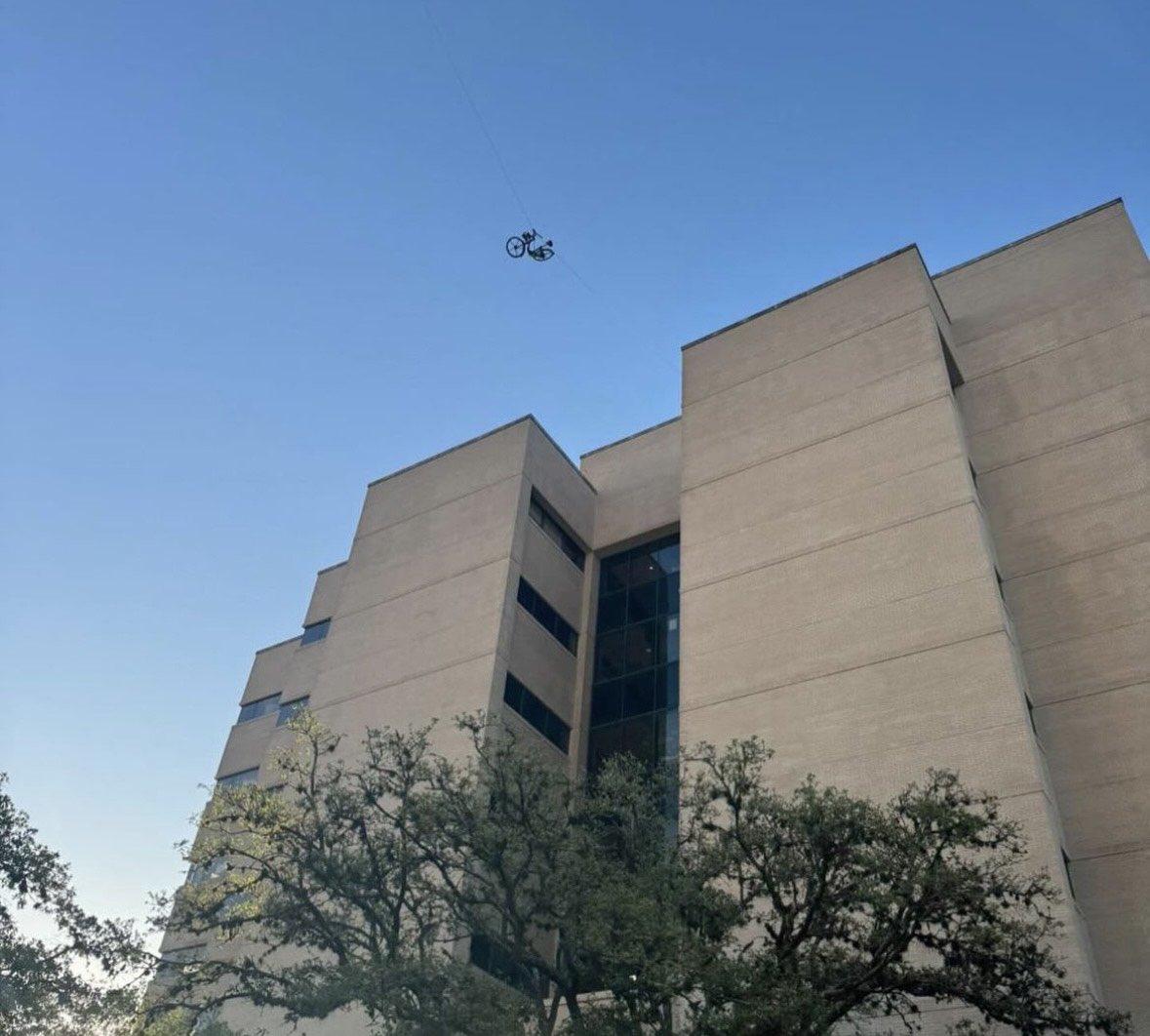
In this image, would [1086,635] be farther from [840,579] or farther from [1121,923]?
[1121,923]

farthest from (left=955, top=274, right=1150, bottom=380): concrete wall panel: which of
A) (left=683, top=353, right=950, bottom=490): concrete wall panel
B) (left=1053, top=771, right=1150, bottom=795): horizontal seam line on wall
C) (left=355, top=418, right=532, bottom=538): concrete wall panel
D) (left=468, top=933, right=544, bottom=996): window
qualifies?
(left=468, top=933, right=544, bottom=996): window

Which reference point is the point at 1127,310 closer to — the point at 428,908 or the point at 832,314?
the point at 832,314

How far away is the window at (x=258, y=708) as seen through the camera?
4441 centimetres

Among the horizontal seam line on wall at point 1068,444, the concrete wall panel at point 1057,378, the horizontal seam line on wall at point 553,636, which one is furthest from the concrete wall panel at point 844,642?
the concrete wall panel at point 1057,378

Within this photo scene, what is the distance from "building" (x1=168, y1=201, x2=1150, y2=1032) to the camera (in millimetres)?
22984

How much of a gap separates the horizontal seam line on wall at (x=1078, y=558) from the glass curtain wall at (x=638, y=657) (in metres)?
9.80

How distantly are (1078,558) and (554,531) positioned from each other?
55.3ft

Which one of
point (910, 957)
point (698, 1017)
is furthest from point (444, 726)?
point (698, 1017)

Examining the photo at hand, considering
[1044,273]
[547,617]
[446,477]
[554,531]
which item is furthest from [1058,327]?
[446,477]

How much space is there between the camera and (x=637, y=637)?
34156 millimetres

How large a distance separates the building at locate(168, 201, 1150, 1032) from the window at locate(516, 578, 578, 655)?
0.11 m

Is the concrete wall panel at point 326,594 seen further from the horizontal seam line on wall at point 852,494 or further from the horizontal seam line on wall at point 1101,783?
the horizontal seam line on wall at point 1101,783

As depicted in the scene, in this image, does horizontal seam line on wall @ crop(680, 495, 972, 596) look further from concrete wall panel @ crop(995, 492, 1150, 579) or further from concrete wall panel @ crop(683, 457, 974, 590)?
concrete wall panel @ crop(995, 492, 1150, 579)

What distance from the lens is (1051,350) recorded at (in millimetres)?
30391
